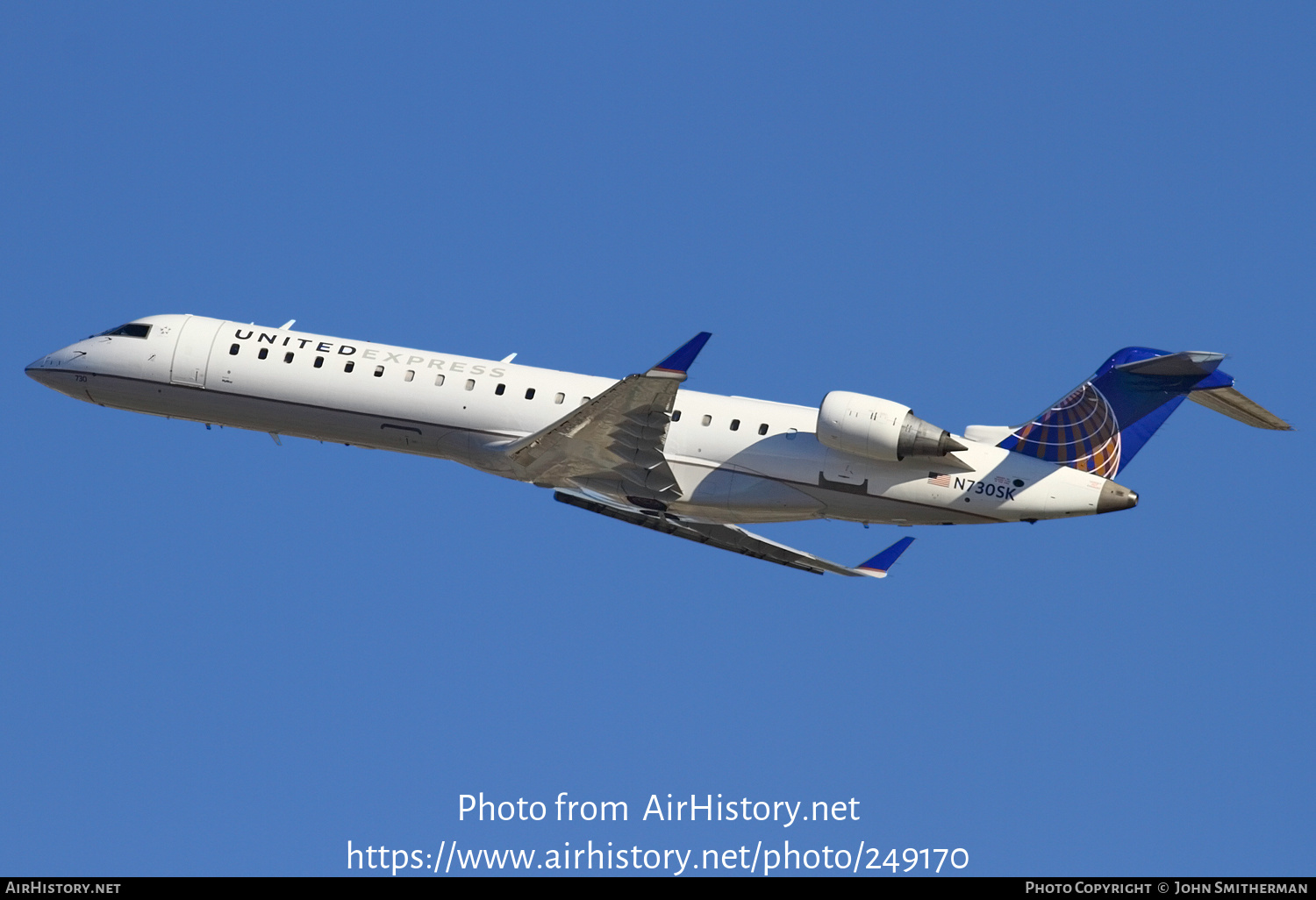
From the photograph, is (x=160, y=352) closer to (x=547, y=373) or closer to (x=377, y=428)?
(x=377, y=428)

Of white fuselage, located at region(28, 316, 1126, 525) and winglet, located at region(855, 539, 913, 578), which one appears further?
winglet, located at region(855, 539, 913, 578)

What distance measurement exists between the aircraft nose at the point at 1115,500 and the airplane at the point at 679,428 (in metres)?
0.03

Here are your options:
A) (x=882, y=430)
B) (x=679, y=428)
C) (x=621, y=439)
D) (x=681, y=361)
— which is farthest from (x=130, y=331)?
(x=882, y=430)

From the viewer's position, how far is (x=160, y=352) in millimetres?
30359

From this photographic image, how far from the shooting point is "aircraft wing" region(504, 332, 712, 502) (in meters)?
25.3

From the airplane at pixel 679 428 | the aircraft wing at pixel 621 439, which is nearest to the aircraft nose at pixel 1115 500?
the airplane at pixel 679 428

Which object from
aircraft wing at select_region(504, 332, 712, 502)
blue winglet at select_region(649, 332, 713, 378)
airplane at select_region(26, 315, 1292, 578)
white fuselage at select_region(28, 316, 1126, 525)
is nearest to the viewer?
blue winglet at select_region(649, 332, 713, 378)

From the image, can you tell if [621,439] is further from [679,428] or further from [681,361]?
[681,361]

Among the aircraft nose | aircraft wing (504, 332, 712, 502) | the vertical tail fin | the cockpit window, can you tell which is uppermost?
the cockpit window

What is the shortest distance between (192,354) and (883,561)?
47.3 feet

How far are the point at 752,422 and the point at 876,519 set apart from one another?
2.86 m

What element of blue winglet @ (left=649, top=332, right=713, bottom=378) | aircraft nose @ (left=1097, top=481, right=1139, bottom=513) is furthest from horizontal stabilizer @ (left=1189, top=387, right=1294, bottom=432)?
blue winglet @ (left=649, top=332, right=713, bottom=378)

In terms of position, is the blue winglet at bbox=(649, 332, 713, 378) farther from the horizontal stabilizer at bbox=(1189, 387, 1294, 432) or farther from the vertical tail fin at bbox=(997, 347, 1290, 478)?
the horizontal stabilizer at bbox=(1189, 387, 1294, 432)
